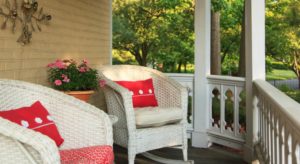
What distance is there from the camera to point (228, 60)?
9211mm

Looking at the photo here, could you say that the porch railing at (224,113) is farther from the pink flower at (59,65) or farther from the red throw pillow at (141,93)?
the pink flower at (59,65)

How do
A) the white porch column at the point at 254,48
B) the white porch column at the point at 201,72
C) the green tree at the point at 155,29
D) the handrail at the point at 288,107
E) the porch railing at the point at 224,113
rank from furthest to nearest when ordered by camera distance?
the green tree at the point at 155,29
the white porch column at the point at 201,72
the porch railing at the point at 224,113
the white porch column at the point at 254,48
the handrail at the point at 288,107

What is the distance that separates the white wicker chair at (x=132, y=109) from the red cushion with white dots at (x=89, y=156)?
3.64 ft

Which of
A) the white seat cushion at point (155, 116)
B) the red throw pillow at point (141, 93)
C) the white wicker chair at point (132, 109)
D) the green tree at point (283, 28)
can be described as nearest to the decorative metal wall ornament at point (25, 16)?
the white wicker chair at point (132, 109)

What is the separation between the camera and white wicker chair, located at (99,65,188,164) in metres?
3.39

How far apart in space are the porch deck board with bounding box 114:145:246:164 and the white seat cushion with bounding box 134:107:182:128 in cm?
56

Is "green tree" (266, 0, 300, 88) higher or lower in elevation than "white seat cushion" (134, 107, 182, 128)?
higher

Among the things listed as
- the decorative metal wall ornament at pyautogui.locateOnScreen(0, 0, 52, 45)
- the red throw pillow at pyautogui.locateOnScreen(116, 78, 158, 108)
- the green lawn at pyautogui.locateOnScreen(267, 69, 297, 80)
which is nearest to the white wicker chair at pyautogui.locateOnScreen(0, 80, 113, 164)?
the decorative metal wall ornament at pyautogui.locateOnScreen(0, 0, 52, 45)

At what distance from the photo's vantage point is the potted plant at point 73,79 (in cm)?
356

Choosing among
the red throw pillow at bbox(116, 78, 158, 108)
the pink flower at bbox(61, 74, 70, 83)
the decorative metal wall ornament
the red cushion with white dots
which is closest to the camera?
the red cushion with white dots

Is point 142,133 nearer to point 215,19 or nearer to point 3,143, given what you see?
point 3,143

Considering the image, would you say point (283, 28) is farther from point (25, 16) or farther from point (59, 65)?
point (25, 16)

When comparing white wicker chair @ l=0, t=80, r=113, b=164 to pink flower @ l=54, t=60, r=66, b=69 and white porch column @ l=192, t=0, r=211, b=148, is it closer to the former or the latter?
pink flower @ l=54, t=60, r=66, b=69

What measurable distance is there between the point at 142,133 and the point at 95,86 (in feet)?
2.29
